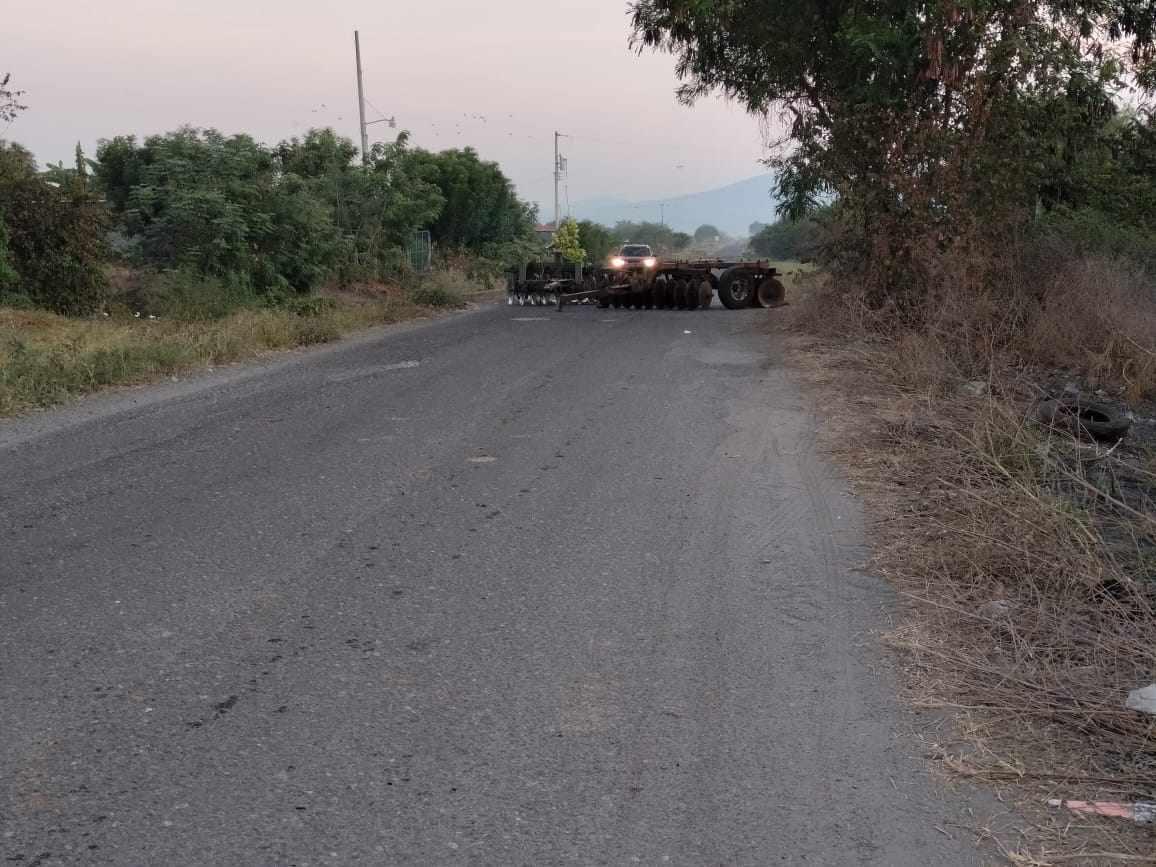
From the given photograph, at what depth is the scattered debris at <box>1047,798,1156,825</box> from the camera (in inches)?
123

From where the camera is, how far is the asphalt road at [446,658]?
124 inches

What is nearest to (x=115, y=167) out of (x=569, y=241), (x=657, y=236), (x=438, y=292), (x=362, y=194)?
(x=362, y=194)

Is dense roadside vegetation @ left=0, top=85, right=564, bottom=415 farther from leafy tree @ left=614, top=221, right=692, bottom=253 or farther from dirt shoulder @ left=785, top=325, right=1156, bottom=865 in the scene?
leafy tree @ left=614, top=221, right=692, bottom=253

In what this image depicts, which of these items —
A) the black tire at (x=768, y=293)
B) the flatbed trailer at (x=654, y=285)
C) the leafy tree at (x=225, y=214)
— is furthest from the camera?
the black tire at (x=768, y=293)

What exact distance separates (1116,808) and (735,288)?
77.4ft

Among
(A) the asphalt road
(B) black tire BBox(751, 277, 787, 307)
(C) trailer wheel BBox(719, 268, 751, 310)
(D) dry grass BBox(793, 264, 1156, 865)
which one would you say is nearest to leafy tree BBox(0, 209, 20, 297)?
(A) the asphalt road

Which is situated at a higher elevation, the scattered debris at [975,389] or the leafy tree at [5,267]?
the leafy tree at [5,267]

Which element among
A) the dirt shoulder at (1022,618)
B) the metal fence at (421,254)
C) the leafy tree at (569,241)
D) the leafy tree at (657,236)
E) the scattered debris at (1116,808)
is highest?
the leafy tree at (657,236)

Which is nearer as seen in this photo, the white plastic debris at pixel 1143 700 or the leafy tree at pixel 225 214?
the white plastic debris at pixel 1143 700

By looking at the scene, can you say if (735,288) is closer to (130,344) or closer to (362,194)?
(362,194)

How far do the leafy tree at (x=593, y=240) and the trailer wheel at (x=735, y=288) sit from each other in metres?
35.7

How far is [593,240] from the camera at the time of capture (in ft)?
225

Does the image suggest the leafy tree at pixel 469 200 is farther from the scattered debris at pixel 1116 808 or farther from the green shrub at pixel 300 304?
the scattered debris at pixel 1116 808

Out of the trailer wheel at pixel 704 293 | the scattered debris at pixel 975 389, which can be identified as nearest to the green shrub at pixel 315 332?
the trailer wheel at pixel 704 293
